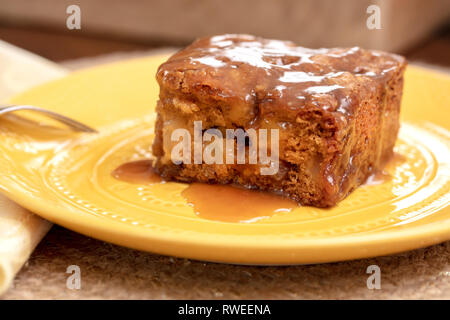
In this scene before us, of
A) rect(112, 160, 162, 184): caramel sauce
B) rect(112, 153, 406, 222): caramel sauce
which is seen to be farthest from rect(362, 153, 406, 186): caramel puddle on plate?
rect(112, 160, 162, 184): caramel sauce

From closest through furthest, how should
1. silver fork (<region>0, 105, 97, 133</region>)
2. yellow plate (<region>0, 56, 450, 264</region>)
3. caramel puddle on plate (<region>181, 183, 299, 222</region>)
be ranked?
yellow plate (<region>0, 56, 450, 264</region>), caramel puddle on plate (<region>181, 183, 299, 222</region>), silver fork (<region>0, 105, 97, 133</region>)

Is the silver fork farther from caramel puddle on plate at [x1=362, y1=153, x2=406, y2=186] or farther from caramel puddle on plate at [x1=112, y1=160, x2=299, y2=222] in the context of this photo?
caramel puddle on plate at [x1=362, y1=153, x2=406, y2=186]

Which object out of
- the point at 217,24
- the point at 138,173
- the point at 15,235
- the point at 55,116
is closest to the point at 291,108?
the point at 138,173

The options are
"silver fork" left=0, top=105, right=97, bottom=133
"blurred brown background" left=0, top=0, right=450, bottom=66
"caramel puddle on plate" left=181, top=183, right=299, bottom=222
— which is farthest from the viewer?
"blurred brown background" left=0, top=0, right=450, bottom=66

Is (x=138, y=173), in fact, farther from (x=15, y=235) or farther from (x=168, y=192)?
(x=15, y=235)

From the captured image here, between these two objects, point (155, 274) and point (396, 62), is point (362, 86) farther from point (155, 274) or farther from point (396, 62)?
point (155, 274)

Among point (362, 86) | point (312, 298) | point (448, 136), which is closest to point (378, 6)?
point (448, 136)
